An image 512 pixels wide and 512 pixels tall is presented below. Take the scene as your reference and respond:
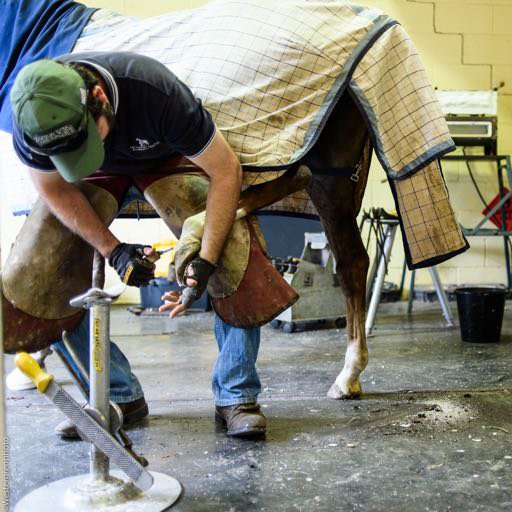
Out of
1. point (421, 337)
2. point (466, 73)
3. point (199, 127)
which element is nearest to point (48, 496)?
point (199, 127)

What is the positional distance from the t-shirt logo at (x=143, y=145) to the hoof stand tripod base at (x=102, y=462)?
0.44m

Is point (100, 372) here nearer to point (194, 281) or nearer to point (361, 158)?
point (194, 281)

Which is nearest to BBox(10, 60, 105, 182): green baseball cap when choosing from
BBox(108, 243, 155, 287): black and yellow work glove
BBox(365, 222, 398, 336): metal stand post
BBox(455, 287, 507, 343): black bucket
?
BBox(108, 243, 155, 287): black and yellow work glove

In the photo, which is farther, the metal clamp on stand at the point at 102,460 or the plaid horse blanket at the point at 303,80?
the plaid horse blanket at the point at 303,80

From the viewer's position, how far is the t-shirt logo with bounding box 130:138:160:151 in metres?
1.65

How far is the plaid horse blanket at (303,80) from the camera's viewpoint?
73.4 inches

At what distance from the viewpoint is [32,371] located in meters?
1.18

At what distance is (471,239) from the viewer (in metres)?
5.00

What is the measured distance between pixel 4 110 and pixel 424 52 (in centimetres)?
364

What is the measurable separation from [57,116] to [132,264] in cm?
39

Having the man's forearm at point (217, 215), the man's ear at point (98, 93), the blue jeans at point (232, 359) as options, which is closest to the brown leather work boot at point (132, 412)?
the blue jeans at point (232, 359)

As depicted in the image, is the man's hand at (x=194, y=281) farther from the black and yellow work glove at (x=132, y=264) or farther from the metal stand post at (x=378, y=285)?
the metal stand post at (x=378, y=285)

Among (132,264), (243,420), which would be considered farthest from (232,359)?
(132,264)

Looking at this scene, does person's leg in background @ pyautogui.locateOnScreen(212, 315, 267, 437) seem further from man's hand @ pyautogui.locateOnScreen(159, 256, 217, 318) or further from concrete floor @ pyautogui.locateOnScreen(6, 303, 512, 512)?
man's hand @ pyautogui.locateOnScreen(159, 256, 217, 318)
